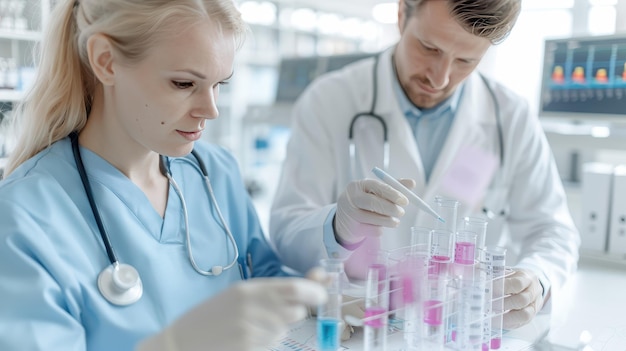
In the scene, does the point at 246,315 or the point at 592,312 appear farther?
the point at 592,312

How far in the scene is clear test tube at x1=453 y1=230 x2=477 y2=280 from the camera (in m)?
0.98

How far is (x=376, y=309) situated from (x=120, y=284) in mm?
466

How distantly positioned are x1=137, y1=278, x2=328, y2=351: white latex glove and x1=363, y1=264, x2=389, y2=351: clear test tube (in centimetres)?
22

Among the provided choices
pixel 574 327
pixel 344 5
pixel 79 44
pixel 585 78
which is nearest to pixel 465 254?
pixel 574 327

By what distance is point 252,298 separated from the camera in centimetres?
66

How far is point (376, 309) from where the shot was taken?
88 cm

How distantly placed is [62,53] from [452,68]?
93cm

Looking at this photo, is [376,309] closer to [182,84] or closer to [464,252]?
[464,252]

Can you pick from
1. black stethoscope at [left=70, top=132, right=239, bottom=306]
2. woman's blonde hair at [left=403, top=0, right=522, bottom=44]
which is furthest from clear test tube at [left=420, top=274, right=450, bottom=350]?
woman's blonde hair at [left=403, top=0, right=522, bottom=44]

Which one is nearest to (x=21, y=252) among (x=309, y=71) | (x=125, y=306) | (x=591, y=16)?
(x=125, y=306)

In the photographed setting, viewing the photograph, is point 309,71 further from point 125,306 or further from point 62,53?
point 125,306

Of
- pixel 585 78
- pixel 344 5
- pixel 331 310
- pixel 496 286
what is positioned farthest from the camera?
pixel 344 5

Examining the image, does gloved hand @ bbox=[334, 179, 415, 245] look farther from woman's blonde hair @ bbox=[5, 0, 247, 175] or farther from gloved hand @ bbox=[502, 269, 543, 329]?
woman's blonde hair @ bbox=[5, 0, 247, 175]

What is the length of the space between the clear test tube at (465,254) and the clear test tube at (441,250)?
0.04ft
